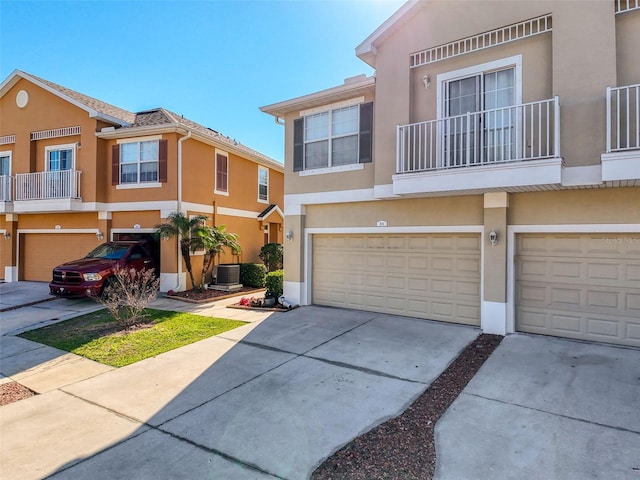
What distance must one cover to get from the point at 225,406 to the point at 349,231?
6.23 m

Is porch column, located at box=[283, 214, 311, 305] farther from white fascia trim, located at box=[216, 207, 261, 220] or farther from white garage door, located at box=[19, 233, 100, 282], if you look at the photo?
white garage door, located at box=[19, 233, 100, 282]

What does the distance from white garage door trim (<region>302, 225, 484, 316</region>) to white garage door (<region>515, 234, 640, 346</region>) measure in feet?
2.83

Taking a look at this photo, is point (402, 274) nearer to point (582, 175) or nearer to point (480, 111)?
point (480, 111)

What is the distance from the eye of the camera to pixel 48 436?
411cm

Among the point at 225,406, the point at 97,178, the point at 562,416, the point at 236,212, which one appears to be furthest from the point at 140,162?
the point at 562,416

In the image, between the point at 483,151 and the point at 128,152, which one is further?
the point at 128,152

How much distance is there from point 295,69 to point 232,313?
9.13 metres

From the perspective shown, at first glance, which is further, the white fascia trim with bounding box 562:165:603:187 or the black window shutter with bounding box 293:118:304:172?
the black window shutter with bounding box 293:118:304:172

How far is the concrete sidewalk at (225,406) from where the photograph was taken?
3611 millimetres

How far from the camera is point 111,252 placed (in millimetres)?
11938

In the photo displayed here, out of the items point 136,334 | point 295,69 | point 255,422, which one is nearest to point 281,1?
point 295,69

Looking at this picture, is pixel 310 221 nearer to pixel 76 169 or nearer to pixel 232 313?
pixel 232 313

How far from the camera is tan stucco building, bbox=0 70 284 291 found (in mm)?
13297

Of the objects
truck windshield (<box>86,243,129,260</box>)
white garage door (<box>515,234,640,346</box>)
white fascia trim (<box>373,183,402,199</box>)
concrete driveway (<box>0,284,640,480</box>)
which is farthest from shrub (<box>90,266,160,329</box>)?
white garage door (<box>515,234,640,346</box>)
